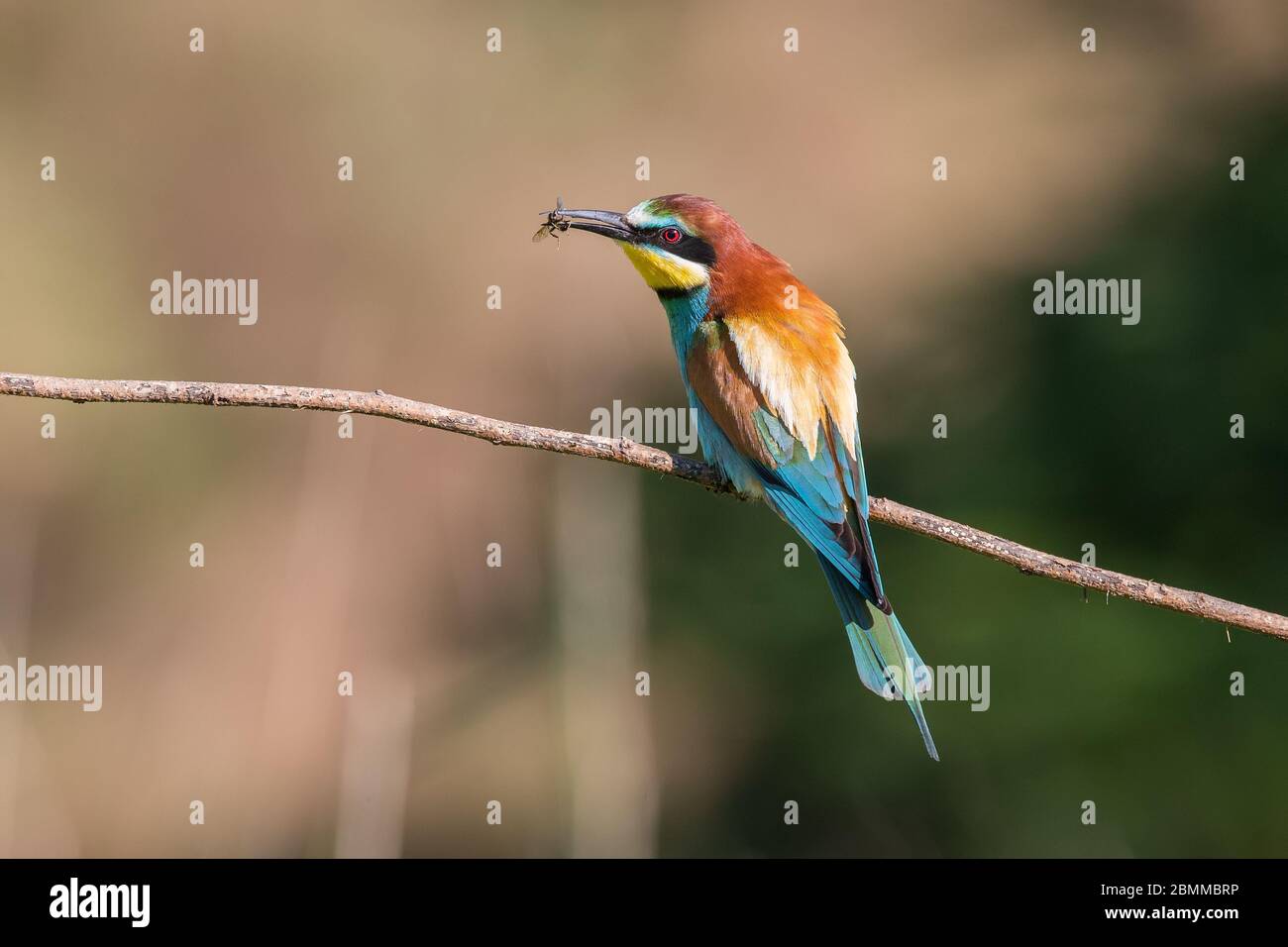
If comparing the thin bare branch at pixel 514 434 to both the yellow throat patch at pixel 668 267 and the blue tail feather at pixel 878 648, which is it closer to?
the blue tail feather at pixel 878 648

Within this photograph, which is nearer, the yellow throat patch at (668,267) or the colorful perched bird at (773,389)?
the colorful perched bird at (773,389)

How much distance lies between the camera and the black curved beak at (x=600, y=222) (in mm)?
3127

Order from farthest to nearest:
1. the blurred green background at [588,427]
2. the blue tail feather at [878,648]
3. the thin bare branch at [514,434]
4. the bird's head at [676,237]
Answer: the blurred green background at [588,427] → the bird's head at [676,237] → the blue tail feather at [878,648] → the thin bare branch at [514,434]

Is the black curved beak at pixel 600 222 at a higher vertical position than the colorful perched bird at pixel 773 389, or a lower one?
higher

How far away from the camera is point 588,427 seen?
5.83m

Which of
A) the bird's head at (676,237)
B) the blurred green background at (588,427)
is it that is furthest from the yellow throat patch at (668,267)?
the blurred green background at (588,427)

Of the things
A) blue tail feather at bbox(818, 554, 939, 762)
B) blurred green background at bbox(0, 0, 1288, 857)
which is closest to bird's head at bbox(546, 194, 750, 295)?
blue tail feather at bbox(818, 554, 939, 762)

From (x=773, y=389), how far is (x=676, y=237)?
490 mm

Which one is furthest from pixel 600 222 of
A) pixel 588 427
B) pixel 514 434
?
pixel 588 427

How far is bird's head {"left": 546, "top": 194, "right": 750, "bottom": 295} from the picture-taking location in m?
3.06

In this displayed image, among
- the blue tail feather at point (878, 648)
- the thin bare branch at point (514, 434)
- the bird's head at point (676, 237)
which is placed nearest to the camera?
the thin bare branch at point (514, 434)

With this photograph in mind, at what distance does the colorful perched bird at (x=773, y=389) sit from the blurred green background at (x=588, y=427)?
162cm

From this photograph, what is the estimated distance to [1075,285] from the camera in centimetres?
595

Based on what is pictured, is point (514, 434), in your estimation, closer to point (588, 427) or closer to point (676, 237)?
point (676, 237)
